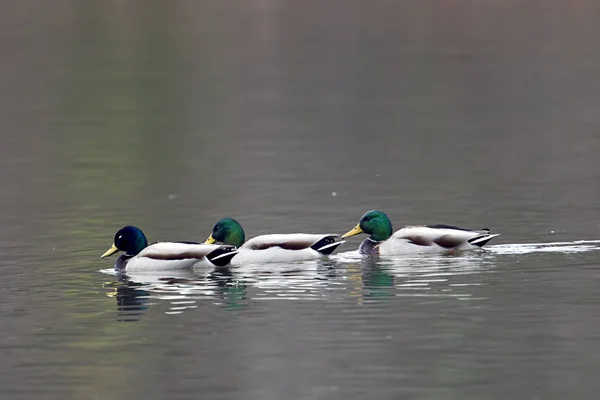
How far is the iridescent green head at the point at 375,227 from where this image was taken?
17.0 m

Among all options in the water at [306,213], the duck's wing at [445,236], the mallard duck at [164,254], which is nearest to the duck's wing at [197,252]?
→ the mallard duck at [164,254]

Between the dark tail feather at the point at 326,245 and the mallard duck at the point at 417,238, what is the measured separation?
1.82 feet

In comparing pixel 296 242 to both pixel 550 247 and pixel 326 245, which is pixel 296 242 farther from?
pixel 550 247

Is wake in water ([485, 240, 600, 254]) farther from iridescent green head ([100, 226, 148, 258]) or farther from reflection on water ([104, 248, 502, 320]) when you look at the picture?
iridescent green head ([100, 226, 148, 258])

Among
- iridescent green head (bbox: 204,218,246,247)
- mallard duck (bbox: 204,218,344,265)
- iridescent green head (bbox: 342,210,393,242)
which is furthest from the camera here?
iridescent green head (bbox: 342,210,393,242)

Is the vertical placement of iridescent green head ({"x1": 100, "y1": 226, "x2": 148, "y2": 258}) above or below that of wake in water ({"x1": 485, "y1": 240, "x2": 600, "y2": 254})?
above

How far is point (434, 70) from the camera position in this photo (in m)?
41.6

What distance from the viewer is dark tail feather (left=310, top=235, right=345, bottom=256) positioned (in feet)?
53.5

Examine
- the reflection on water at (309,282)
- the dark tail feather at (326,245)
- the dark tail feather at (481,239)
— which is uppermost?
the dark tail feather at (326,245)

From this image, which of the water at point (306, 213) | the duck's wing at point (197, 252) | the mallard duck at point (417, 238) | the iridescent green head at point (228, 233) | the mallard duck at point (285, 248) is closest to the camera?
the water at point (306, 213)

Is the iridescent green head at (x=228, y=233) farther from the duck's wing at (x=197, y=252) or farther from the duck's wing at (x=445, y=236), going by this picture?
the duck's wing at (x=445, y=236)

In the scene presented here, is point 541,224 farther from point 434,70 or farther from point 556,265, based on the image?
point 434,70

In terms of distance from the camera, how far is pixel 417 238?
16.5m

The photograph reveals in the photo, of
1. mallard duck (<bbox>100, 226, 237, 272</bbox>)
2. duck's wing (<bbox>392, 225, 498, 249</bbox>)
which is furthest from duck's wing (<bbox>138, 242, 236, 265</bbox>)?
duck's wing (<bbox>392, 225, 498, 249</bbox>)
